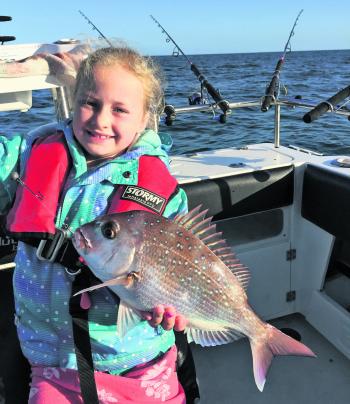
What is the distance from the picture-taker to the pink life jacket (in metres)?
1.68

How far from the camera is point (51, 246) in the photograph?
1658mm

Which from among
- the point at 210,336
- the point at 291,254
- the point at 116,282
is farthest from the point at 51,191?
the point at 291,254

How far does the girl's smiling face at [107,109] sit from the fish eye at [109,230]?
0.44 m

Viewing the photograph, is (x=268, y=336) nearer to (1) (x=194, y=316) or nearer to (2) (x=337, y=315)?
(1) (x=194, y=316)

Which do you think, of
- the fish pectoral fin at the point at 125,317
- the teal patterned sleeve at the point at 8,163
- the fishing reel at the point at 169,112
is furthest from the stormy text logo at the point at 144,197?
the fishing reel at the point at 169,112

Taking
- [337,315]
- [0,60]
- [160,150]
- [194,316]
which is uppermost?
[0,60]

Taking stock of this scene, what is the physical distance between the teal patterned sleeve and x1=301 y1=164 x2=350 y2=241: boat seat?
1.91 m

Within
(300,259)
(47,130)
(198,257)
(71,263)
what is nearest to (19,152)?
(47,130)

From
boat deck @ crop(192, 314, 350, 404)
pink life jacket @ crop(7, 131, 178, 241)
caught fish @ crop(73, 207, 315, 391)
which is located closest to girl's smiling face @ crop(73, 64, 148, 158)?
pink life jacket @ crop(7, 131, 178, 241)

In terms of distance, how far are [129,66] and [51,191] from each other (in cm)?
58

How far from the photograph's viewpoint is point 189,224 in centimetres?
164

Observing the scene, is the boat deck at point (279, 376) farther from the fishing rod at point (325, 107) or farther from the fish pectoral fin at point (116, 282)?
the fish pectoral fin at point (116, 282)

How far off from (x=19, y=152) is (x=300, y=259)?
2251mm

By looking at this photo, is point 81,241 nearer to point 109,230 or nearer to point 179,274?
point 109,230
